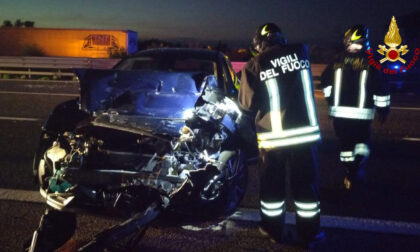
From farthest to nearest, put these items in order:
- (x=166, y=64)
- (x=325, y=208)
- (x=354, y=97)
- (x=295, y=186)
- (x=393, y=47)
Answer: (x=393, y=47) < (x=166, y=64) < (x=354, y=97) < (x=325, y=208) < (x=295, y=186)

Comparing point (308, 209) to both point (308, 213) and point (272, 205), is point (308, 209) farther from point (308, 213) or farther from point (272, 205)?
point (272, 205)

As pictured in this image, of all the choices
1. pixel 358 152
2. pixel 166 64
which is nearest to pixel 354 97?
pixel 358 152

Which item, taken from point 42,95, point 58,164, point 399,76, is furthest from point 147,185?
point 399,76

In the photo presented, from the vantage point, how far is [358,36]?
4.18 m

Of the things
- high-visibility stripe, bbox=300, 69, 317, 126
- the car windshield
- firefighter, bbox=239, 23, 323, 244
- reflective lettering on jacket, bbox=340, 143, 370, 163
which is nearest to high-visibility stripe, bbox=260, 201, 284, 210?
firefighter, bbox=239, 23, 323, 244

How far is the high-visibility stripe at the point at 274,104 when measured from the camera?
126 inches

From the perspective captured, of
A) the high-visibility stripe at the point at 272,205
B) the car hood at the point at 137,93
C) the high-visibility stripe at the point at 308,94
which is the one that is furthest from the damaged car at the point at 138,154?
the high-visibility stripe at the point at 308,94

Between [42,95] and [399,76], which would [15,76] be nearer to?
[42,95]

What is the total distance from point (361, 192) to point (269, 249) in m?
1.78

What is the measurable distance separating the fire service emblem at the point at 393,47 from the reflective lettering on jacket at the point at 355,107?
1035 centimetres

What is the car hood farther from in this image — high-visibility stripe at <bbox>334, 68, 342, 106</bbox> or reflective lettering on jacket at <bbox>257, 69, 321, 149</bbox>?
high-visibility stripe at <bbox>334, 68, 342, 106</bbox>

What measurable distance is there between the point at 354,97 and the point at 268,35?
1488mm

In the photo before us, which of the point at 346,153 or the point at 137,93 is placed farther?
the point at 346,153

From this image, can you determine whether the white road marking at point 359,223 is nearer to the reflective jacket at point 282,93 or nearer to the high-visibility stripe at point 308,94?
the reflective jacket at point 282,93
